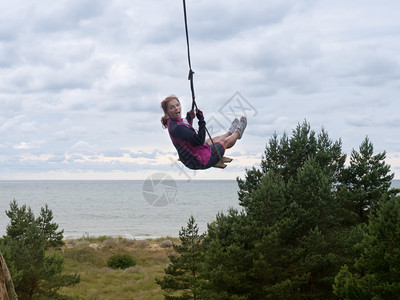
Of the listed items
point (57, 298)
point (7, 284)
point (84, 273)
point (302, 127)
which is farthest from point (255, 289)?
point (84, 273)

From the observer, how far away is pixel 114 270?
35875 mm

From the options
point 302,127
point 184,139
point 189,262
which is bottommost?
point 189,262

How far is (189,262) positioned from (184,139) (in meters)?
19.8

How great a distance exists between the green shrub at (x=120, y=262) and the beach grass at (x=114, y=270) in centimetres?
75

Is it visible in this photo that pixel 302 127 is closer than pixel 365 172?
No

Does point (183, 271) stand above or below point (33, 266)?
below

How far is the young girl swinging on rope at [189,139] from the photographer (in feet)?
15.3

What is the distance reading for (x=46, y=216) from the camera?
25.7 m

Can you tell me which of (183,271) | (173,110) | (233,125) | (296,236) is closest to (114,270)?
(183,271)

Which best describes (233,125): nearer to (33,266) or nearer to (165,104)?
(165,104)

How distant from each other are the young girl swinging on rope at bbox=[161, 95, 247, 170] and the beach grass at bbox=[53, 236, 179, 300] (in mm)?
20244

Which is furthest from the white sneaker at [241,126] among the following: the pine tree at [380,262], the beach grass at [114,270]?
the beach grass at [114,270]

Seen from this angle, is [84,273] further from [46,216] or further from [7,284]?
[7,284]

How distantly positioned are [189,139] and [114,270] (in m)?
34.1
